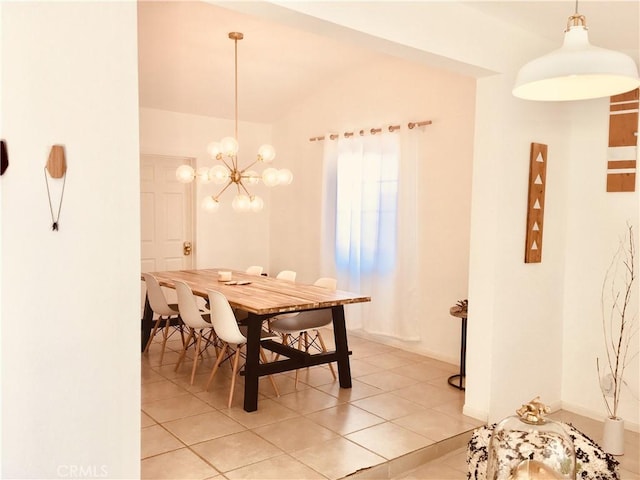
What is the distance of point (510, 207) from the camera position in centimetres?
345

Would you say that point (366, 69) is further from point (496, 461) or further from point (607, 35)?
point (496, 461)

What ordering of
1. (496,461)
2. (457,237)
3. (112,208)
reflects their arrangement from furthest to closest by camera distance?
(457,237) < (112,208) < (496,461)

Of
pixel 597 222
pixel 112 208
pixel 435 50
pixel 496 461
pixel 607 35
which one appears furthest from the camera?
pixel 597 222

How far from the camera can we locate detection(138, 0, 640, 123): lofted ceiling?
123 inches

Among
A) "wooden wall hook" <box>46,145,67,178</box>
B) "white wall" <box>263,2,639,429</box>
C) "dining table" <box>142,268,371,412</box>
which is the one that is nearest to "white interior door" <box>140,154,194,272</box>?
"dining table" <box>142,268,371,412</box>

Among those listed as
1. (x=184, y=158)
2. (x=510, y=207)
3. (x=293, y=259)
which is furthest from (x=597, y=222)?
(x=184, y=158)

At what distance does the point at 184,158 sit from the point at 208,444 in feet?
12.7

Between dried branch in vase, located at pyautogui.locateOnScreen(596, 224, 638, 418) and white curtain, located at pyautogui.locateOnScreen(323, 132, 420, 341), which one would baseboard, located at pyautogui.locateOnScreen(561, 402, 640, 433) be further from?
white curtain, located at pyautogui.locateOnScreen(323, 132, 420, 341)

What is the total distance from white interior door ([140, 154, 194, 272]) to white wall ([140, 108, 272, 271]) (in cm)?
13

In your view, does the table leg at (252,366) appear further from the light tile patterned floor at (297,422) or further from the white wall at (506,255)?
the white wall at (506,255)

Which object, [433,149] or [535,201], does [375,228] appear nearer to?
[433,149]

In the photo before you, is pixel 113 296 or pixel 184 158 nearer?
pixel 113 296

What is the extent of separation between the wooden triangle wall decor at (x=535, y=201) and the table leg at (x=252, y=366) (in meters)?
1.87

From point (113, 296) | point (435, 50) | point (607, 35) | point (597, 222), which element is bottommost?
point (113, 296)
